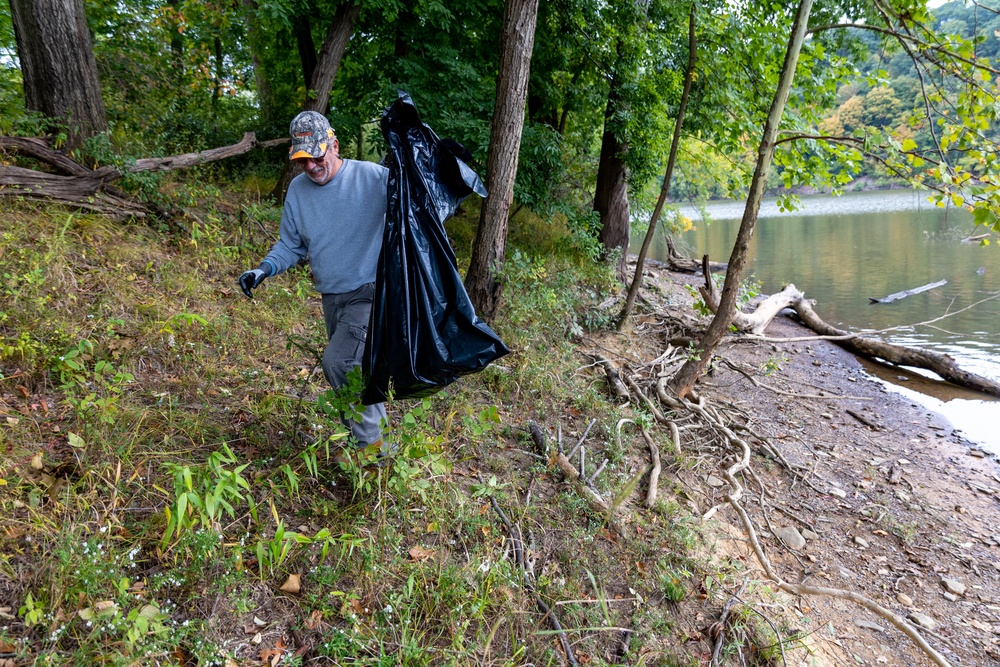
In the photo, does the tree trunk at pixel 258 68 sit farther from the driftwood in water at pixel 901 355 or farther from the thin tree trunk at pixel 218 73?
the driftwood in water at pixel 901 355

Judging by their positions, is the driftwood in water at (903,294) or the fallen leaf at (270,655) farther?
the driftwood in water at (903,294)

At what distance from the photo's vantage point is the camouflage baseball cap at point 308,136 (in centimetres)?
291

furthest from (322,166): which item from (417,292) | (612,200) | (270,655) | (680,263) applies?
(680,263)

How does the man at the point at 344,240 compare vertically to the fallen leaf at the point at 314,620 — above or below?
above

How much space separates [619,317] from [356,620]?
5.60m

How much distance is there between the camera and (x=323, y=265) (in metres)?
3.15

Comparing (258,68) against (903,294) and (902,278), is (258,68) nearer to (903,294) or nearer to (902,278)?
(903,294)

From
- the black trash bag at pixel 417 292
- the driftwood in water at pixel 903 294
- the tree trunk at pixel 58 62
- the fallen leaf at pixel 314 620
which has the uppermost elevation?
the tree trunk at pixel 58 62

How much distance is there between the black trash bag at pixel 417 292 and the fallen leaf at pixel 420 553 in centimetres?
77

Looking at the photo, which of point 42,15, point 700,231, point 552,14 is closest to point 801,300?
point 552,14

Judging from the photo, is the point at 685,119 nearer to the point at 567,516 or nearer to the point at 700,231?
the point at 567,516

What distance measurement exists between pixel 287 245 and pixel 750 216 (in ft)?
13.1

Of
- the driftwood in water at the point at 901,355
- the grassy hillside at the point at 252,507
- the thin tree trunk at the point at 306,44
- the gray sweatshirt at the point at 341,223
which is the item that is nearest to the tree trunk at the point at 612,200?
the driftwood in water at the point at 901,355

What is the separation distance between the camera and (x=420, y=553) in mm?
2938
